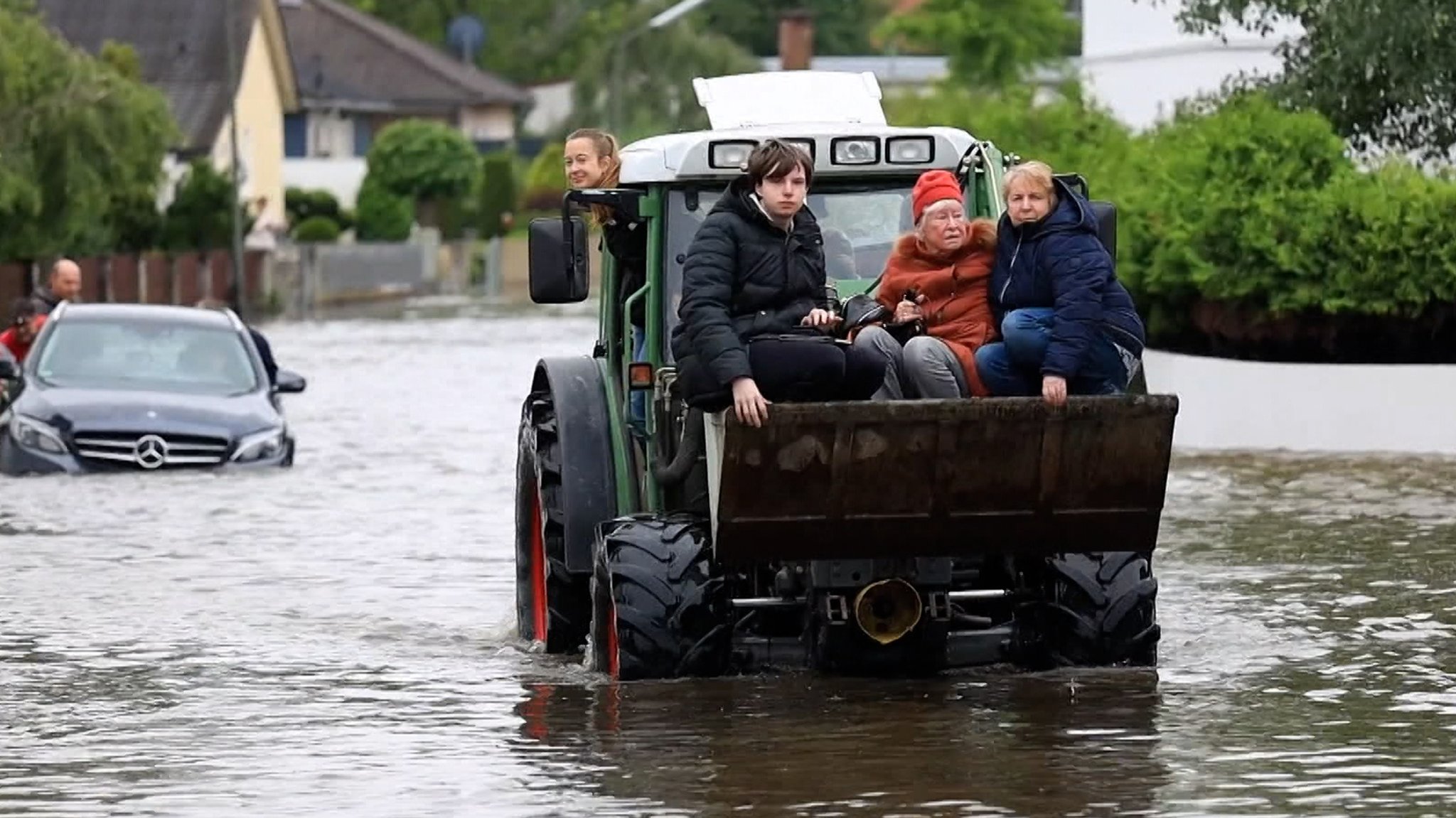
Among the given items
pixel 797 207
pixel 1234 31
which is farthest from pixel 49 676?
pixel 1234 31

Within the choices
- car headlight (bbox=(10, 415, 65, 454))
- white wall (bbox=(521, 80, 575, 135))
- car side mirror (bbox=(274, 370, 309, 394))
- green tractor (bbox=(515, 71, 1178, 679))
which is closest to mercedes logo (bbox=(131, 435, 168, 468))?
car headlight (bbox=(10, 415, 65, 454))

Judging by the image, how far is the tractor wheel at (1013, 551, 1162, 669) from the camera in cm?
1191

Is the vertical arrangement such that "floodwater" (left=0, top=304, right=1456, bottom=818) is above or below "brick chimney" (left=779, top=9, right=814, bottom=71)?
below

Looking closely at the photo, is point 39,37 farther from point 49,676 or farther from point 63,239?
point 49,676

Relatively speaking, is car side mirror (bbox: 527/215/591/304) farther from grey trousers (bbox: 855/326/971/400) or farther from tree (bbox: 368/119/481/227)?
tree (bbox: 368/119/481/227)

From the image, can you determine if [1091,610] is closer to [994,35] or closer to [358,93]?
[994,35]

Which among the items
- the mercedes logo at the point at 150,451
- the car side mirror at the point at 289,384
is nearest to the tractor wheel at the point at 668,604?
the mercedes logo at the point at 150,451

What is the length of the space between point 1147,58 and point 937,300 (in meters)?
34.7

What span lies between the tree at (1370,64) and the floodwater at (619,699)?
7.06 m

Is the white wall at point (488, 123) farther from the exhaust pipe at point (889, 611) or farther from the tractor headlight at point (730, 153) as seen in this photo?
the exhaust pipe at point (889, 611)

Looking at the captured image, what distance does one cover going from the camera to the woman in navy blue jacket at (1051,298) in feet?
37.3

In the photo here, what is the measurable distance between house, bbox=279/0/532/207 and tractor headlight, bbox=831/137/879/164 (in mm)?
93383

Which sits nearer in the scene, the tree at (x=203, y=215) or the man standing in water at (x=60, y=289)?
the man standing in water at (x=60, y=289)

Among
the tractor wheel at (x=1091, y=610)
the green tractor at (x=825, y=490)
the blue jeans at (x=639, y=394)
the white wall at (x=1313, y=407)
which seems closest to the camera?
the green tractor at (x=825, y=490)
